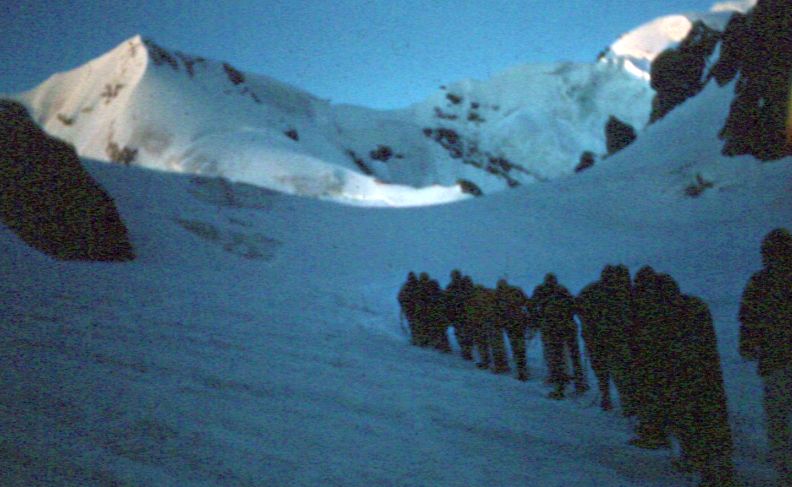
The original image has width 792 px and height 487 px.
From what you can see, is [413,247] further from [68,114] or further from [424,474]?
[68,114]

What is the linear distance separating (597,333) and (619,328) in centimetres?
42

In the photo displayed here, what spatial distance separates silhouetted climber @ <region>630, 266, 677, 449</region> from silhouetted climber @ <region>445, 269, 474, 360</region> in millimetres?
3175

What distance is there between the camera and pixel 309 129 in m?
48.3

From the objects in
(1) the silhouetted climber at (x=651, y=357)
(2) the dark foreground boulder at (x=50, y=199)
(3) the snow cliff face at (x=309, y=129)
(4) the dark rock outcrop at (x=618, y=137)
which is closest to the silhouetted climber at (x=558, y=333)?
(1) the silhouetted climber at (x=651, y=357)

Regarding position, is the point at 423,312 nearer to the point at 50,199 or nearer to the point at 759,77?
the point at 50,199

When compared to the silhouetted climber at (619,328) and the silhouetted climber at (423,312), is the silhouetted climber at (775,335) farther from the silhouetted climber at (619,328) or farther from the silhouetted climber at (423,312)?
the silhouetted climber at (423,312)

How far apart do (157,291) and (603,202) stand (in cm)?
2074

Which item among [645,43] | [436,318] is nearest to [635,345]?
[436,318]

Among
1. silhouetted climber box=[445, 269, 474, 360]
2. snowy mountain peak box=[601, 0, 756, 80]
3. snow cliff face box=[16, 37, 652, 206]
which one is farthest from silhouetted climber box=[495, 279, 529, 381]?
snowy mountain peak box=[601, 0, 756, 80]

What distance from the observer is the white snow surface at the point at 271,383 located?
336 centimetres

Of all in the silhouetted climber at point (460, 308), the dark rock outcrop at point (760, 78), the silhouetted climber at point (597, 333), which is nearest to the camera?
the silhouetted climber at point (597, 333)

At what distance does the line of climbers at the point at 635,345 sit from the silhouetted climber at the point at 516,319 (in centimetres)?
1

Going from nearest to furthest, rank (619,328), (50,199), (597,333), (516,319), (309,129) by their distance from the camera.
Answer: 1. (619,328)
2. (597,333)
3. (516,319)
4. (50,199)
5. (309,129)

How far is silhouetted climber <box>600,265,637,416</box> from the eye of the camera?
4.48 m
